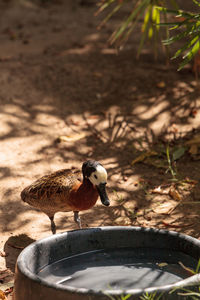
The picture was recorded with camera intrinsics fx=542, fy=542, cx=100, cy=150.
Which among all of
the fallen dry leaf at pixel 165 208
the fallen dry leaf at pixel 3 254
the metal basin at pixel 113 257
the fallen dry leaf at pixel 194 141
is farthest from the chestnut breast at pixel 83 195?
the fallen dry leaf at pixel 194 141

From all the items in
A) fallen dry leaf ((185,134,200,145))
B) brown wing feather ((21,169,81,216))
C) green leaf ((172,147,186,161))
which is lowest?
green leaf ((172,147,186,161))

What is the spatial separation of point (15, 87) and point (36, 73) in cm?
51

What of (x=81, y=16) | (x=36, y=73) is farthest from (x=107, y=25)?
(x=36, y=73)

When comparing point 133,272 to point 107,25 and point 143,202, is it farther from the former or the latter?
point 107,25

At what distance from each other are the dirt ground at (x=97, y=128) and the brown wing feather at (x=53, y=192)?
1.13 ft

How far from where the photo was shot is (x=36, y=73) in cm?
748

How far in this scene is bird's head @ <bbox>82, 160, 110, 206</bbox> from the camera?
12.6ft

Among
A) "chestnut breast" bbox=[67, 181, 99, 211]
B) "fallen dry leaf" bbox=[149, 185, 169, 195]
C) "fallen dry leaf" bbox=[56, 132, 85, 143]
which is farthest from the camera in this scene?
"fallen dry leaf" bbox=[56, 132, 85, 143]

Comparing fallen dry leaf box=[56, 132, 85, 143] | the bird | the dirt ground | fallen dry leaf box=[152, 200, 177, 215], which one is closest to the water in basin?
the bird

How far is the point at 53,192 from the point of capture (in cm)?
405

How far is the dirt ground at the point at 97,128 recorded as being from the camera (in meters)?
4.69

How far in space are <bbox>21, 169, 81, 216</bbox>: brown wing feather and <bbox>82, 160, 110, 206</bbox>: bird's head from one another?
8.0 inches

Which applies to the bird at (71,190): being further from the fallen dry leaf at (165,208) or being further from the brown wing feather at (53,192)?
the fallen dry leaf at (165,208)

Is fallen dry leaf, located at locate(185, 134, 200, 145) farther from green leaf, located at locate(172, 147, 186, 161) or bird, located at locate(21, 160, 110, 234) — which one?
bird, located at locate(21, 160, 110, 234)
